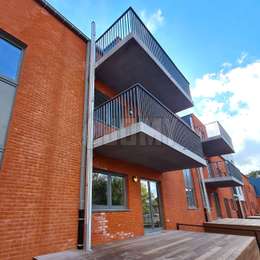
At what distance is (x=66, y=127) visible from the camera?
17.2 feet

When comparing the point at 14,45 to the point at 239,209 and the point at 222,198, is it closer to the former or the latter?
the point at 222,198

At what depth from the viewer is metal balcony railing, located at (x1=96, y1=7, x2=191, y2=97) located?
640 cm

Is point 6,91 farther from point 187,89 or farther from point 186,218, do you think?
point 186,218

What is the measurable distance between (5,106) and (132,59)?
14.6ft

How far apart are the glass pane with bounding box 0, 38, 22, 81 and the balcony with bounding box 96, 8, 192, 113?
2751 mm

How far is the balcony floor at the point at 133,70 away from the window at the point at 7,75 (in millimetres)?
2782

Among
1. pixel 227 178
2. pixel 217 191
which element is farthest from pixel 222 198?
pixel 227 178

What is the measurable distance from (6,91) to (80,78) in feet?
8.63

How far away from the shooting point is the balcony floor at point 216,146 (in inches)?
497

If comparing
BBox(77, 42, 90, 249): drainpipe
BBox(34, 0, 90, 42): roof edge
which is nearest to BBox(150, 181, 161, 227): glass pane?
BBox(77, 42, 90, 249): drainpipe

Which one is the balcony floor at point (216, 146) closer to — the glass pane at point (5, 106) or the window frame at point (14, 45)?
the window frame at point (14, 45)

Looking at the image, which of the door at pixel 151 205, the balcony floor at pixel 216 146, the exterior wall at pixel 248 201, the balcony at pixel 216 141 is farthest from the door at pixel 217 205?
the exterior wall at pixel 248 201

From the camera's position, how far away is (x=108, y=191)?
6.04 meters

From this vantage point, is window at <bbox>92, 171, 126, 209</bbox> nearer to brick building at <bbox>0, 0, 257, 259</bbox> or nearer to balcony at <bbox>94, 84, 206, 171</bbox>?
brick building at <bbox>0, 0, 257, 259</bbox>
